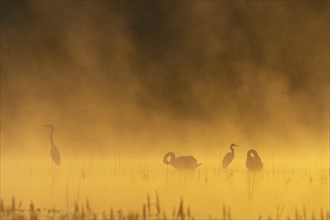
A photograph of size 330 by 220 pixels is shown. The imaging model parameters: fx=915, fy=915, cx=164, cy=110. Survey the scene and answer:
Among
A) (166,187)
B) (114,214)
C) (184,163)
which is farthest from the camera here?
(184,163)

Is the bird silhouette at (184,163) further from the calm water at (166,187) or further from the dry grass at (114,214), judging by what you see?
the dry grass at (114,214)

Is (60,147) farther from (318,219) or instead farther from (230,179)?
(318,219)

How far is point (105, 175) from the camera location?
42.0 feet

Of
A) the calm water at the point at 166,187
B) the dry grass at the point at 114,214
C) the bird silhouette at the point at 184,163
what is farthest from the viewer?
the bird silhouette at the point at 184,163

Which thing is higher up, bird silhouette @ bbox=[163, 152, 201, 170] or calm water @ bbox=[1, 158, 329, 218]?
bird silhouette @ bbox=[163, 152, 201, 170]

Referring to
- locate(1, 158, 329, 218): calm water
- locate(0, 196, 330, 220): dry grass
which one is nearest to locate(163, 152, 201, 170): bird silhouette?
locate(1, 158, 329, 218): calm water

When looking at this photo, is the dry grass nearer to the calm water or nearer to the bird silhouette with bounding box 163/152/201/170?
the calm water

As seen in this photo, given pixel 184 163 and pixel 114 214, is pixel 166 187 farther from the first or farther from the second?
pixel 184 163

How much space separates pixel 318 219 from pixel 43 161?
26.7 feet

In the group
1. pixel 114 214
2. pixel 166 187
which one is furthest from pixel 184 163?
pixel 114 214

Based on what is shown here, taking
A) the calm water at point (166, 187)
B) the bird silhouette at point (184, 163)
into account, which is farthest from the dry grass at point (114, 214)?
the bird silhouette at point (184, 163)

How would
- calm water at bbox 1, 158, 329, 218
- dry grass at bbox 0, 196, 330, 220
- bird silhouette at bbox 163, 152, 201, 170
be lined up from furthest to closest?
bird silhouette at bbox 163, 152, 201, 170 → calm water at bbox 1, 158, 329, 218 → dry grass at bbox 0, 196, 330, 220

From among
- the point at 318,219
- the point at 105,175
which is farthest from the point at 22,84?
A: the point at 318,219

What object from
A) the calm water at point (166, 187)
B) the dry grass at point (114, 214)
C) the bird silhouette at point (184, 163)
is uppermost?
the bird silhouette at point (184, 163)
